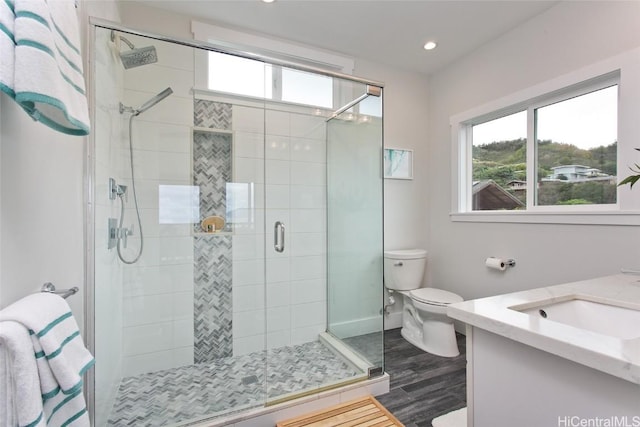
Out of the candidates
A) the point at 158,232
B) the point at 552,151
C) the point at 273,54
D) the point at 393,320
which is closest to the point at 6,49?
the point at 158,232

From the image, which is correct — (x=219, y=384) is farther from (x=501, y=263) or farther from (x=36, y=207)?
(x=501, y=263)

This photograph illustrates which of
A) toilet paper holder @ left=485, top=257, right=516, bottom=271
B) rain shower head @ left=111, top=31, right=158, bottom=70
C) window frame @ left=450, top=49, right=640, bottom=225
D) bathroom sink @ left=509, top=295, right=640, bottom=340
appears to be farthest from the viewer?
toilet paper holder @ left=485, top=257, right=516, bottom=271

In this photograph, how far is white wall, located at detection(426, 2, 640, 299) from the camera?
171 centimetres

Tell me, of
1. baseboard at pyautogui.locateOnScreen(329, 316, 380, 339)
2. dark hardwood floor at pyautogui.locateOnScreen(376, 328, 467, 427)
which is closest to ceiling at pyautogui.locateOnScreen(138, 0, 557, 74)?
baseboard at pyautogui.locateOnScreen(329, 316, 380, 339)

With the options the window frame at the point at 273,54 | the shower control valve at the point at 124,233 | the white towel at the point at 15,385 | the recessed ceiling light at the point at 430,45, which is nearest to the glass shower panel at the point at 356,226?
the window frame at the point at 273,54

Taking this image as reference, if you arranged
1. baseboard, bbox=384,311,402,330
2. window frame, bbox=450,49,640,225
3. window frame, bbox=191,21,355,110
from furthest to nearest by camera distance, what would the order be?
baseboard, bbox=384,311,402,330 < window frame, bbox=191,21,355,110 < window frame, bbox=450,49,640,225

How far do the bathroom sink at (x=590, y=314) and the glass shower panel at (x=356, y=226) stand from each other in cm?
129

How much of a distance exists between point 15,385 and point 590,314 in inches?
62.7

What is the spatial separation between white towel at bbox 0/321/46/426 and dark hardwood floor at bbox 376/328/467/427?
1.61 m

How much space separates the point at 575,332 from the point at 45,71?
1341 mm

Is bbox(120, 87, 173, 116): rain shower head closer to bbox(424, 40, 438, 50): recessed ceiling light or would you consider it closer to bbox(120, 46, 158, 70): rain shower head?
bbox(120, 46, 158, 70): rain shower head

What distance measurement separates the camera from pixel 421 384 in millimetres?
1906

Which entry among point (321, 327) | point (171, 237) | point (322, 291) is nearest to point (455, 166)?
point (322, 291)

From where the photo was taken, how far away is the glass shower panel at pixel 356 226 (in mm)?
2248
